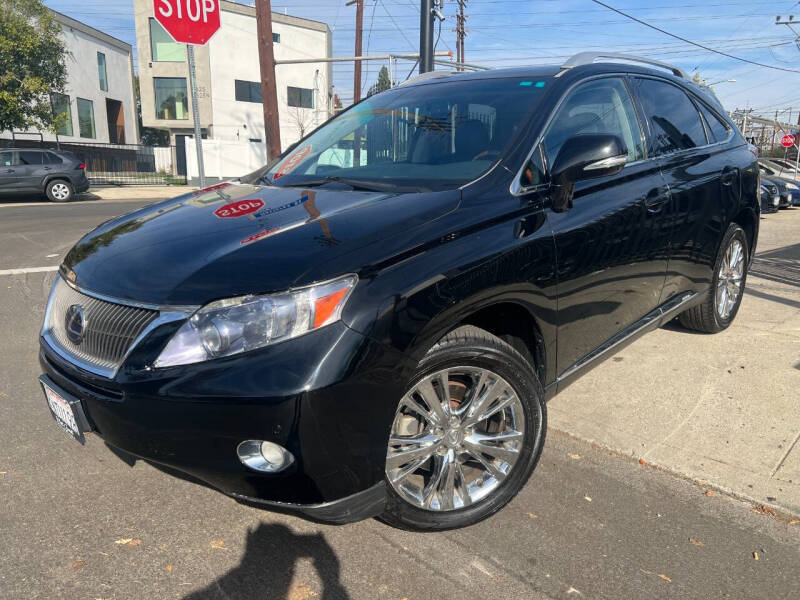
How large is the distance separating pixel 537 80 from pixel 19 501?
125 inches

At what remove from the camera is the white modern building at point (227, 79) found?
3638cm

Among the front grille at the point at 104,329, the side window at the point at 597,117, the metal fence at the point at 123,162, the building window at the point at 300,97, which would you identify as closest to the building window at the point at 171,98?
the metal fence at the point at 123,162

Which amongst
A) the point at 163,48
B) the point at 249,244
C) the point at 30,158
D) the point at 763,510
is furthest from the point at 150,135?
the point at 763,510

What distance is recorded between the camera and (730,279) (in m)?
4.91

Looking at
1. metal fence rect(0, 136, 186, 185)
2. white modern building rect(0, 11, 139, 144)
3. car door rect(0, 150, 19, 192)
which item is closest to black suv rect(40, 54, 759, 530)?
car door rect(0, 150, 19, 192)

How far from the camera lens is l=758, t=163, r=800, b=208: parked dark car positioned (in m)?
17.2

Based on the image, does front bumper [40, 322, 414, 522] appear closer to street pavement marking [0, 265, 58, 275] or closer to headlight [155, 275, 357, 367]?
headlight [155, 275, 357, 367]

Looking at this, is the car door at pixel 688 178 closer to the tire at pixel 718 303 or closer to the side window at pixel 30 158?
the tire at pixel 718 303

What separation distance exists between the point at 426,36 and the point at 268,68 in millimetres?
6128

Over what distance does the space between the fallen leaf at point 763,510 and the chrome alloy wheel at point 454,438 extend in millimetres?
1108

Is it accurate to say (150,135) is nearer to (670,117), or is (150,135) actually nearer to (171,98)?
(171,98)

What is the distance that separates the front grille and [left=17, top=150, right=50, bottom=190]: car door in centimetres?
1815

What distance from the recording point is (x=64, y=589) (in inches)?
87.4

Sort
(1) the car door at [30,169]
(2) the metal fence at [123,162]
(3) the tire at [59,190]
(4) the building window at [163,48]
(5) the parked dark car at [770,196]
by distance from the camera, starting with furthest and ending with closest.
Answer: (4) the building window at [163,48], (2) the metal fence at [123,162], (3) the tire at [59,190], (1) the car door at [30,169], (5) the parked dark car at [770,196]
